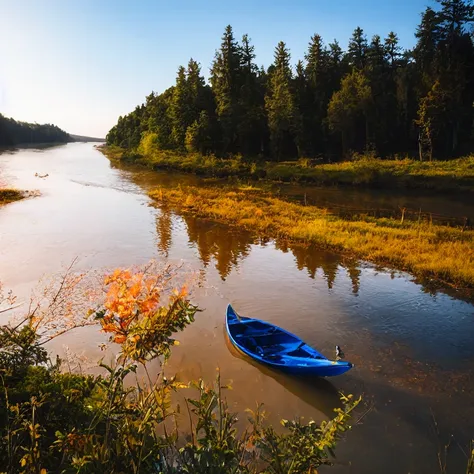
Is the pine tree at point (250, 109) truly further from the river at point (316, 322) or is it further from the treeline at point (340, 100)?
the river at point (316, 322)

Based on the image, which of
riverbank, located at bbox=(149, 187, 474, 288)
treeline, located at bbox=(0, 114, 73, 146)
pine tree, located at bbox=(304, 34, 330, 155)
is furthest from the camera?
treeline, located at bbox=(0, 114, 73, 146)

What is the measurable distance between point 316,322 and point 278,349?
113 inches

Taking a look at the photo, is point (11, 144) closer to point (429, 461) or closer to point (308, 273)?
point (308, 273)

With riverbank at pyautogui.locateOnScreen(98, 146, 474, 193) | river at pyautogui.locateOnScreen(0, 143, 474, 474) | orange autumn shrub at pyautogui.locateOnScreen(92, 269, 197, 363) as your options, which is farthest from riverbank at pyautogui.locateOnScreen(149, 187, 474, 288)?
orange autumn shrub at pyautogui.locateOnScreen(92, 269, 197, 363)

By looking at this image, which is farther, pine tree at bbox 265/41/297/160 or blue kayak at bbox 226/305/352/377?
pine tree at bbox 265/41/297/160

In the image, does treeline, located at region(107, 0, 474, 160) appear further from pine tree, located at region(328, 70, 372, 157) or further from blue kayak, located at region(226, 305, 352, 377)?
blue kayak, located at region(226, 305, 352, 377)

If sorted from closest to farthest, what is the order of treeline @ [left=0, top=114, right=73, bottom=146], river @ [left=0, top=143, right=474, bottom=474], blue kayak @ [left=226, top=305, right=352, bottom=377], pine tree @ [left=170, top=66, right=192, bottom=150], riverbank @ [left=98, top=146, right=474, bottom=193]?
river @ [left=0, top=143, right=474, bottom=474]
blue kayak @ [left=226, top=305, right=352, bottom=377]
riverbank @ [left=98, top=146, right=474, bottom=193]
pine tree @ [left=170, top=66, right=192, bottom=150]
treeline @ [left=0, top=114, right=73, bottom=146]

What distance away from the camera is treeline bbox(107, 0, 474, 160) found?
48.7 metres

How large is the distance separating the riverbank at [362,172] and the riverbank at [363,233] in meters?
13.2

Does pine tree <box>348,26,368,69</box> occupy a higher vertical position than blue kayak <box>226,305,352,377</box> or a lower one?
higher

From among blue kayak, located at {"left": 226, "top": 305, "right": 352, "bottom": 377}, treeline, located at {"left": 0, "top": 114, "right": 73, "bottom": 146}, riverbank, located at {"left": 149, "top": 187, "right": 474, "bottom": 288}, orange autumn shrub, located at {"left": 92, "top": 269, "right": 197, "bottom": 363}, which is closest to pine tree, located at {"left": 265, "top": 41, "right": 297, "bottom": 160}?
riverbank, located at {"left": 149, "top": 187, "right": 474, "bottom": 288}

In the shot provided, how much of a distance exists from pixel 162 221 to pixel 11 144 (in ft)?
441

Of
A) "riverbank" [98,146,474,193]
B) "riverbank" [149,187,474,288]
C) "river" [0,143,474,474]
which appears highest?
"riverbank" [98,146,474,193]

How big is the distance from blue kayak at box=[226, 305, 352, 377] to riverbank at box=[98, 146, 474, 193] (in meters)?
33.3
